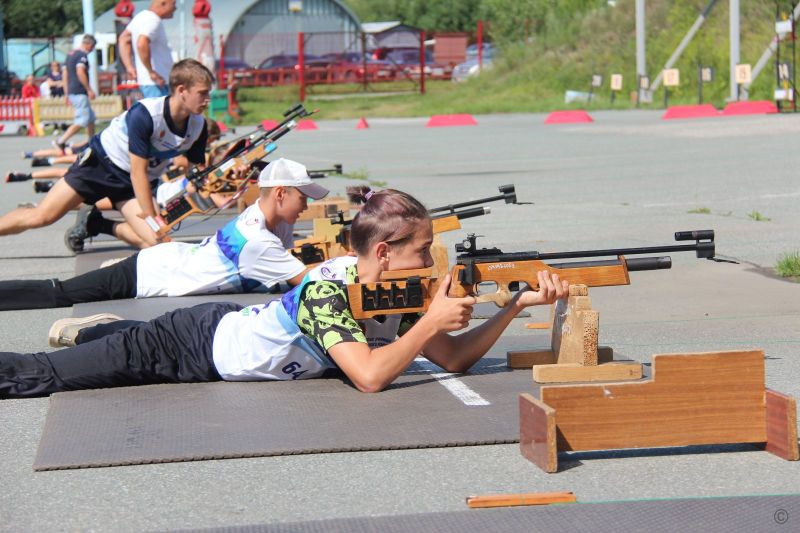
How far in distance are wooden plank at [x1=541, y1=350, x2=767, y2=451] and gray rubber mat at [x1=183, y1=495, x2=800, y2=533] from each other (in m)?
0.48

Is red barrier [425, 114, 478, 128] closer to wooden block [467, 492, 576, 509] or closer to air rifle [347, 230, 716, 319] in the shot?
air rifle [347, 230, 716, 319]

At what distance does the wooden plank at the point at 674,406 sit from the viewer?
4535 mm

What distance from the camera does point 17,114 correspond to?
36.6 m

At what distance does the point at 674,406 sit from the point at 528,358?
5.17ft

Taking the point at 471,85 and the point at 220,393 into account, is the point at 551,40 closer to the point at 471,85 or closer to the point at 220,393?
the point at 471,85

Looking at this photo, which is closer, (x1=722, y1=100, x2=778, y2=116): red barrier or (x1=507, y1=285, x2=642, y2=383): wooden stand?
(x1=507, y1=285, x2=642, y2=383): wooden stand

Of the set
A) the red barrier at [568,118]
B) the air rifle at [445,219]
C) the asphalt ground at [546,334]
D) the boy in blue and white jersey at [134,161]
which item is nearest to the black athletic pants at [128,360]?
the asphalt ground at [546,334]

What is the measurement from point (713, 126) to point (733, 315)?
2060 centimetres

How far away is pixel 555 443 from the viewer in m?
4.42

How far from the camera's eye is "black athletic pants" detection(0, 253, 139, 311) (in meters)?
8.42

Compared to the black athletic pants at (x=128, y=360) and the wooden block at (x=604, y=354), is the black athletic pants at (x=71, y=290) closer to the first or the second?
the black athletic pants at (x=128, y=360)

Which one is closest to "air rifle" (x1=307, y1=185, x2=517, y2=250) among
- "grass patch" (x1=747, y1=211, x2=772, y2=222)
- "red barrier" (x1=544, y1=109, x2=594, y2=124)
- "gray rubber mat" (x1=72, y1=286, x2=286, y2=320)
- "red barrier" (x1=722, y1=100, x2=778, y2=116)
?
"gray rubber mat" (x1=72, y1=286, x2=286, y2=320)

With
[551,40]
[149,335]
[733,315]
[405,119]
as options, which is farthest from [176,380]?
[551,40]

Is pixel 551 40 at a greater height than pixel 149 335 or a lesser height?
greater
